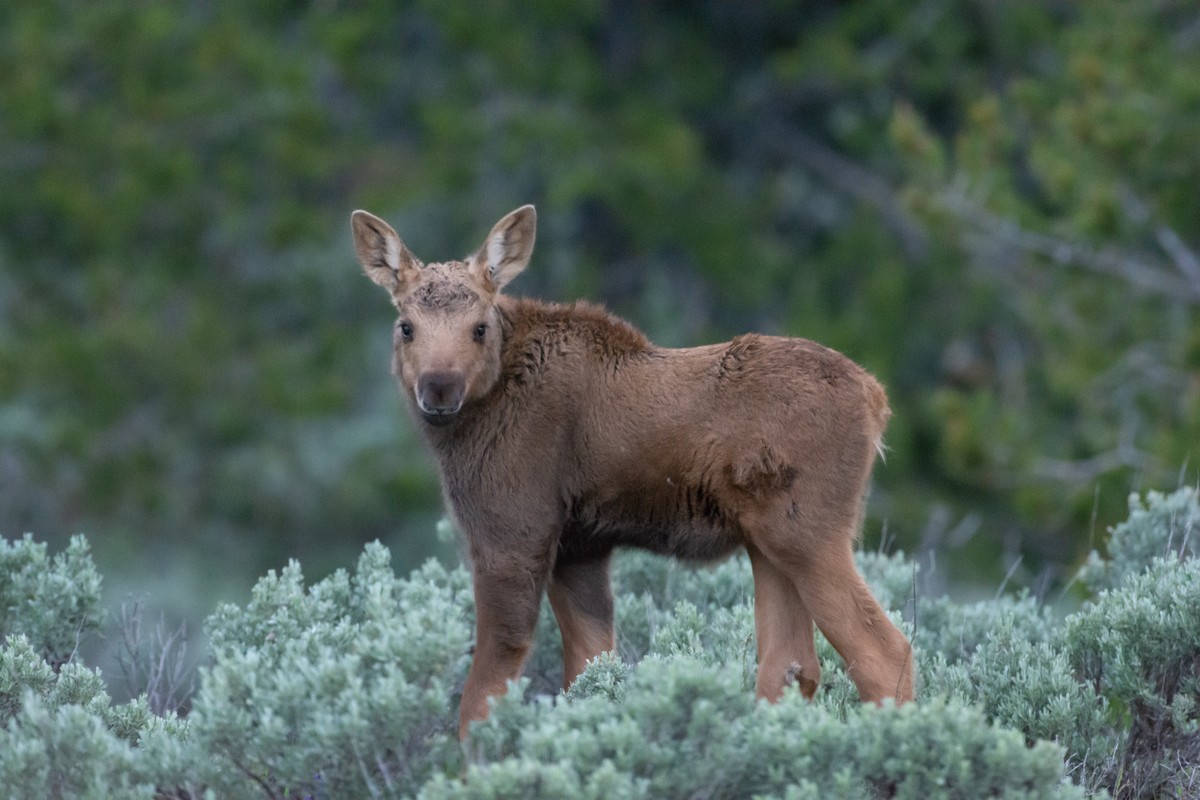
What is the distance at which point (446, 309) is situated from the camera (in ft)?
23.2

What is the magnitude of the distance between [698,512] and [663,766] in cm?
169

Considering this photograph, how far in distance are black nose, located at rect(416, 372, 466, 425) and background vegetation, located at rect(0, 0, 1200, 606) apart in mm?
10316

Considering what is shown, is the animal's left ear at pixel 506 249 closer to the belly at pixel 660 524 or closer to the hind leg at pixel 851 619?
the belly at pixel 660 524

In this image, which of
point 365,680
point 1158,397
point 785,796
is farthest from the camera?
point 1158,397

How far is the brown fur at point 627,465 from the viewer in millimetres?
6402

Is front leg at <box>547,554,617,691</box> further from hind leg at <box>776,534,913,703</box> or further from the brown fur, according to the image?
hind leg at <box>776,534,913,703</box>

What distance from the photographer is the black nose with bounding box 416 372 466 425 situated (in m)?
6.65

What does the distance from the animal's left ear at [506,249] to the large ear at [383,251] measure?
0.99ft

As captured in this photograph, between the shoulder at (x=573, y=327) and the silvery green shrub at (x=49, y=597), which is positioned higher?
the shoulder at (x=573, y=327)

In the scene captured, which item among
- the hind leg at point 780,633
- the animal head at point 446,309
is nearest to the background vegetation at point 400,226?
the animal head at point 446,309

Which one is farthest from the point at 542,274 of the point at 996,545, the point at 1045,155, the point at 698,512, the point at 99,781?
the point at 99,781

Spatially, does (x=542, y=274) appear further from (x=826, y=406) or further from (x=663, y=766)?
(x=663, y=766)

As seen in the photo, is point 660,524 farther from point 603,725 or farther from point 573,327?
point 603,725

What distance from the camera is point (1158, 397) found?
48.0 feet
